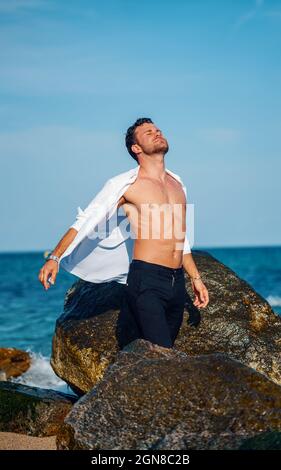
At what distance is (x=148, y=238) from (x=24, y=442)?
7.21 ft

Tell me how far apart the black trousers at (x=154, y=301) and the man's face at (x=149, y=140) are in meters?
1.05

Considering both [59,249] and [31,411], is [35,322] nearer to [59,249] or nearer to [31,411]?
[31,411]

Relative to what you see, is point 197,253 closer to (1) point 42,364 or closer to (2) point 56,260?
(2) point 56,260

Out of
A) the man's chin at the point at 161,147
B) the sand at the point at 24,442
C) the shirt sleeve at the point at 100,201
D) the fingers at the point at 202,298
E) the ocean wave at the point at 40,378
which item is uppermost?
the man's chin at the point at 161,147

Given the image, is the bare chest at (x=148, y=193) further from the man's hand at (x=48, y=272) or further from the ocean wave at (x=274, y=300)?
the ocean wave at (x=274, y=300)

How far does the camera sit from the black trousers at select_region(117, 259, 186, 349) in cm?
622

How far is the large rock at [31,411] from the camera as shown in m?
6.93

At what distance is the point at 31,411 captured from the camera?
7203mm

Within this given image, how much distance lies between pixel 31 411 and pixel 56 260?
1.97 m

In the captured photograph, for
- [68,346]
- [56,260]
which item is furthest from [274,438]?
Result: [68,346]

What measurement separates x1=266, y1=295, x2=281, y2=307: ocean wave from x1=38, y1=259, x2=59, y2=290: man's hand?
1082 inches

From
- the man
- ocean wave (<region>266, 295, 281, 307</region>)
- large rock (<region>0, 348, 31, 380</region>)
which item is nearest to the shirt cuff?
the man

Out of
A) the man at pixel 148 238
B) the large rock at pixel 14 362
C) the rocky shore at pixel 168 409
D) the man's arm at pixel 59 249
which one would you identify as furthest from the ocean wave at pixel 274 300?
the man's arm at pixel 59 249

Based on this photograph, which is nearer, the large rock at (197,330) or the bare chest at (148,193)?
the bare chest at (148,193)
